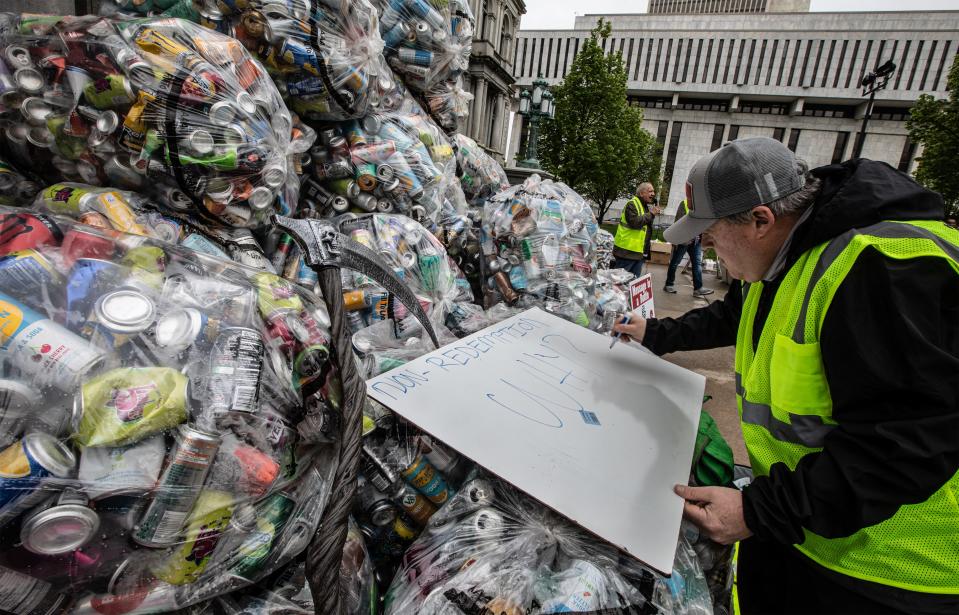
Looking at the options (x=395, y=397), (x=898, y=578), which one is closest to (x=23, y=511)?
(x=395, y=397)

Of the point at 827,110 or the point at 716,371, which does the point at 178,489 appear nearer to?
the point at 716,371

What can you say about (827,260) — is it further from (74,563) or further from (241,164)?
(241,164)

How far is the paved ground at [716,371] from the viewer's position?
2754 mm

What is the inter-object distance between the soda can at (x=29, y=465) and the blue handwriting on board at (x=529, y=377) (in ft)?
1.91

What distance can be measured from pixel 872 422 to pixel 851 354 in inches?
5.5

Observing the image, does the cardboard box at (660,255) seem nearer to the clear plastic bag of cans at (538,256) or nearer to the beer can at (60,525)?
the clear plastic bag of cans at (538,256)

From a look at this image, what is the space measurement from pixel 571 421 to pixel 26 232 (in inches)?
47.8

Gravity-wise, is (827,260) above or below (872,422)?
above

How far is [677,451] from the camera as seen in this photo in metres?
1.12

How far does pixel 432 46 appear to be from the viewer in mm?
2498

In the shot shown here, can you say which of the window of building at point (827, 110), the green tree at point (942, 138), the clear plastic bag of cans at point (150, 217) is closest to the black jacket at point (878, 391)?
the clear plastic bag of cans at point (150, 217)

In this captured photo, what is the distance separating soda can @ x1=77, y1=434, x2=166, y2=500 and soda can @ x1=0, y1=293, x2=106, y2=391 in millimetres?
115

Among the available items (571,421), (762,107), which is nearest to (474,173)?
(571,421)

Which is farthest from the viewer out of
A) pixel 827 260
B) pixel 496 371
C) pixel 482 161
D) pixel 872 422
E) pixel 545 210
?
pixel 482 161
